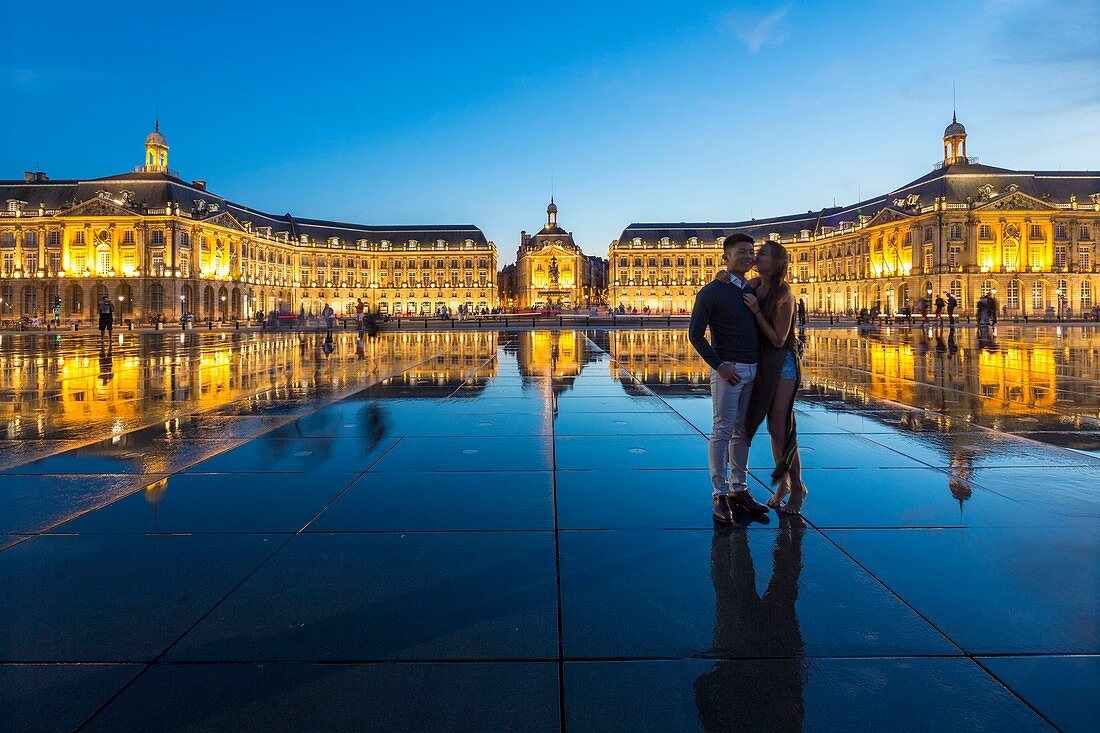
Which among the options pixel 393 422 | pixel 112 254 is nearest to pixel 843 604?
pixel 393 422

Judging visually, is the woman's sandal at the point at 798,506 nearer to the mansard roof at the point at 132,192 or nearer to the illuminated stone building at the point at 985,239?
the illuminated stone building at the point at 985,239

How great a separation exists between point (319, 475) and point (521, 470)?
6.13ft

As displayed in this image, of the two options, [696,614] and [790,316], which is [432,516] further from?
[790,316]

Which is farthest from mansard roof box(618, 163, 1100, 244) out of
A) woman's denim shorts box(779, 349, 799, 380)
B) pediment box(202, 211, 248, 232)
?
woman's denim shorts box(779, 349, 799, 380)

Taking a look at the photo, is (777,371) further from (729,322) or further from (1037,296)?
(1037,296)

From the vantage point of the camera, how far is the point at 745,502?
5199 mm

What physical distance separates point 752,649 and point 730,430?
7.60 feet

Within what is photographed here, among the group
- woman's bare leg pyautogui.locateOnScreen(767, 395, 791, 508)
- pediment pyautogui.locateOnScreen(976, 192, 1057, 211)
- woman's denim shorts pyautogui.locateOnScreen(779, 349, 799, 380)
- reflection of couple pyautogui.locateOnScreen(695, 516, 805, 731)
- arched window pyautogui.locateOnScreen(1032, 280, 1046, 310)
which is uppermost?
pediment pyautogui.locateOnScreen(976, 192, 1057, 211)

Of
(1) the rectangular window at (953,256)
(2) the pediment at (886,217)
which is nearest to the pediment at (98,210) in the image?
(2) the pediment at (886,217)

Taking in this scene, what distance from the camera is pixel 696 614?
344cm

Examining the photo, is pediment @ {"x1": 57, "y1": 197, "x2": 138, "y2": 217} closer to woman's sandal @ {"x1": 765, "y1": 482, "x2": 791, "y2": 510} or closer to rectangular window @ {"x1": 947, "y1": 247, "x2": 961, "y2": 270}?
woman's sandal @ {"x1": 765, "y1": 482, "x2": 791, "y2": 510}

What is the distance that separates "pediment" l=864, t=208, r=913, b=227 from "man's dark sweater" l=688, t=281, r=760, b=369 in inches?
3816

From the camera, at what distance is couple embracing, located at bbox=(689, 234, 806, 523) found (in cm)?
506

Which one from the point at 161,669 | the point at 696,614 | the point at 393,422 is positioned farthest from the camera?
the point at 393,422
